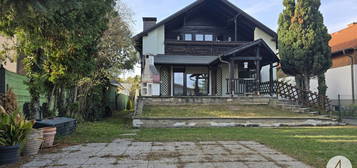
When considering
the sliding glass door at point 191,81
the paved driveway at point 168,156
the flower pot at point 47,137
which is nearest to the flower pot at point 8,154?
the paved driveway at point 168,156

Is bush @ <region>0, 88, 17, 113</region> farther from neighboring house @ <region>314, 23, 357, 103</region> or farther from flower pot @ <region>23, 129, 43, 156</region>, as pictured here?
neighboring house @ <region>314, 23, 357, 103</region>

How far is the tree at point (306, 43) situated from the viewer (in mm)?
15609

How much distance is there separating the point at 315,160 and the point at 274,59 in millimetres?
11829

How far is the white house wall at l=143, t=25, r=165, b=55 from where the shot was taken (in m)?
16.8

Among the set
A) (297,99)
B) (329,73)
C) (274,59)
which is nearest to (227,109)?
(297,99)

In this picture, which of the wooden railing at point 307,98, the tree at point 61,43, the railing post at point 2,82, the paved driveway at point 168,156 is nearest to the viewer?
the tree at point 61,43

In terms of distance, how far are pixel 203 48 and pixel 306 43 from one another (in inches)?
→ 245

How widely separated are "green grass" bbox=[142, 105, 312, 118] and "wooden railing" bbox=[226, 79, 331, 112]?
1683 millimetres

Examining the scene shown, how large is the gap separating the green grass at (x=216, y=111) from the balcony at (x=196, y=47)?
5.30m

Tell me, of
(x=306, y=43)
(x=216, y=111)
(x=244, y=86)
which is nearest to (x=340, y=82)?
(x=306, y=43)

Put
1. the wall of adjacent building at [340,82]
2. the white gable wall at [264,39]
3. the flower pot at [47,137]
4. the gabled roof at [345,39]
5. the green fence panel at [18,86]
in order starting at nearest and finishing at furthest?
the flower pot at [47,137] < the green fence panel at [18,86] < the white gable wall at [264,39] < the wall of adjacent building at [340,82] < the gabled roof at [345,39]

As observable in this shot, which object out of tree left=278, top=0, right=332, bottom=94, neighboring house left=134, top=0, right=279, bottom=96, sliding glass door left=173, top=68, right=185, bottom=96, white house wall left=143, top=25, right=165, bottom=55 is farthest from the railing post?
tree left=278, top=0, right=332, bottom=94

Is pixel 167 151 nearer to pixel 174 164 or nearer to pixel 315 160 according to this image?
pixel 174 164

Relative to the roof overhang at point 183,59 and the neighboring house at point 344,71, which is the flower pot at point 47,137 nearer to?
the roof overhang at point 183,59
